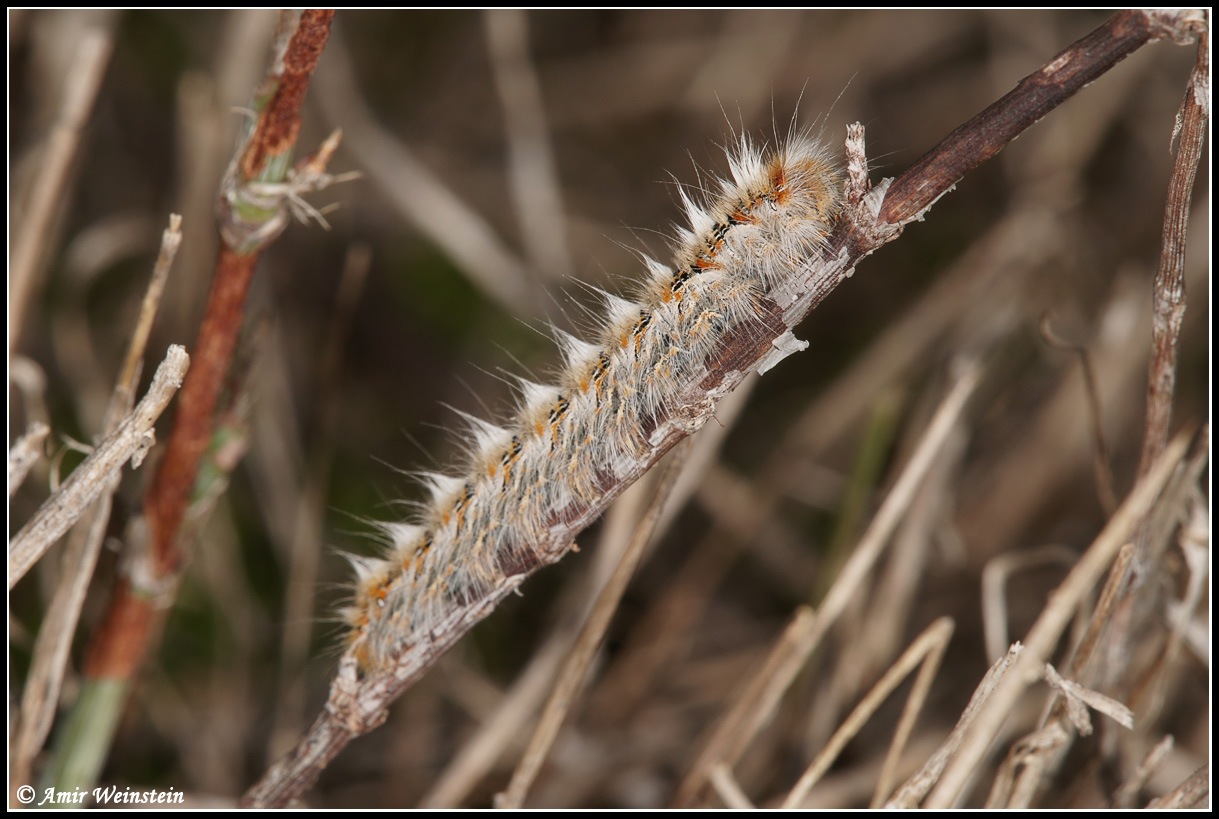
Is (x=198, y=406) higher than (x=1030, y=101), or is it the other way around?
(x=198, y=406)

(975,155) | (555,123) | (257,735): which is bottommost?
(257,735)

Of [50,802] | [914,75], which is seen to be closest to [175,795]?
[50,802]

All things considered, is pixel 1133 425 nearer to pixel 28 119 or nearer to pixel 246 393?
pixel 246 393

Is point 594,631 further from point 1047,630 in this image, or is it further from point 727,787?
point 1047,630

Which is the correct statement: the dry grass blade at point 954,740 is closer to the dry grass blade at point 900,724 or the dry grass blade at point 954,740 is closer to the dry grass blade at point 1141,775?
the dry grass blade at point 900,724

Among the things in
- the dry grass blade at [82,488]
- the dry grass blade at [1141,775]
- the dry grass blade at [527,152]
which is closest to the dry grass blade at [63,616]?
the dry grass blade at [82,488]

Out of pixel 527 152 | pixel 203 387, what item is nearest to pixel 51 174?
pixel 203 387

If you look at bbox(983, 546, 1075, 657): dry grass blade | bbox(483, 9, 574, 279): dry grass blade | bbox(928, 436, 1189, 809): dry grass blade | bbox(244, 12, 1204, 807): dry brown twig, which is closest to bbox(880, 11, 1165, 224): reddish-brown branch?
bbox(244, 12, 1204, 807): dry brown twig
